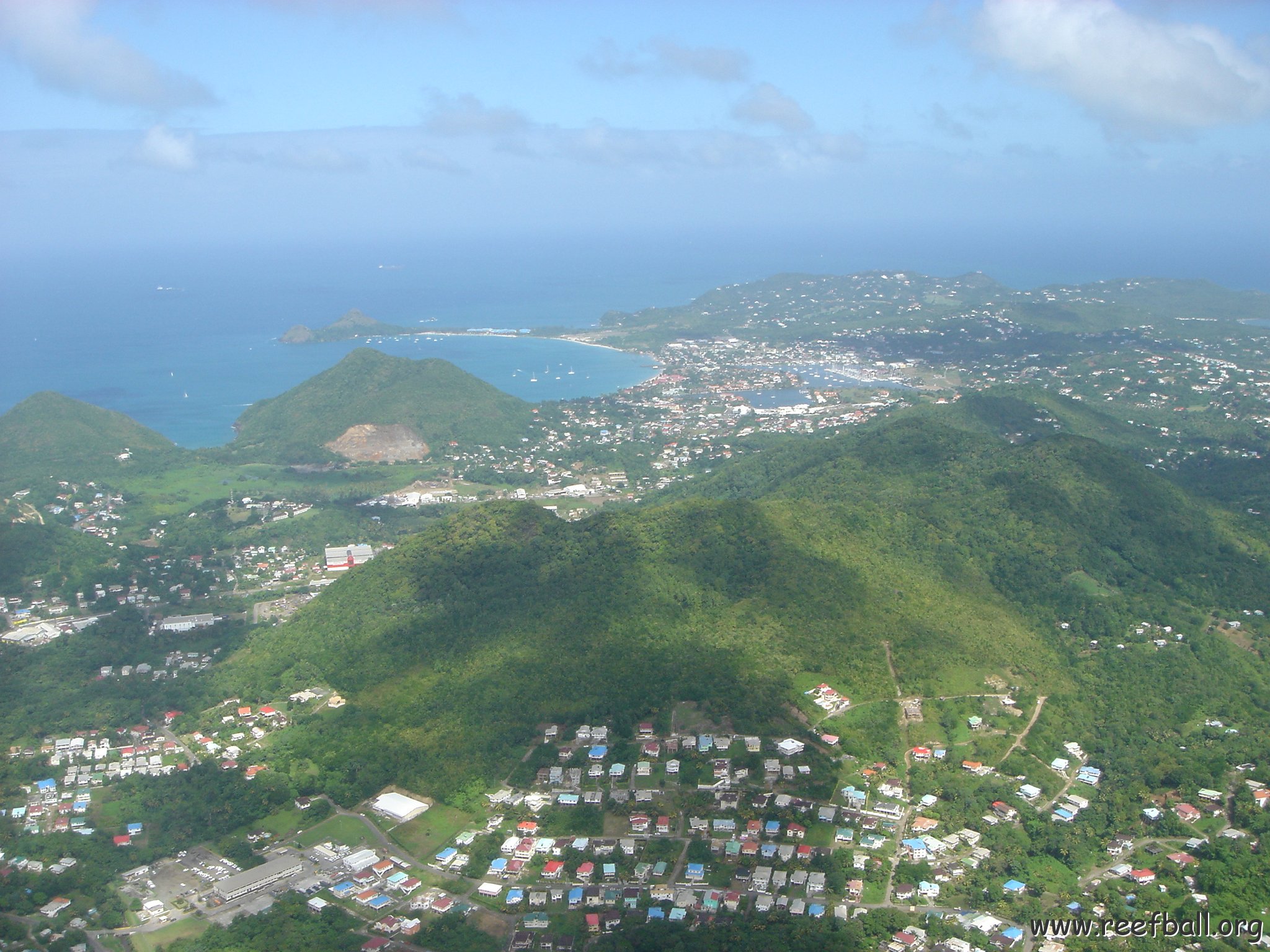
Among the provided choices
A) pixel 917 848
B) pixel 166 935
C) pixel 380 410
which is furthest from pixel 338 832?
pixel 380 410

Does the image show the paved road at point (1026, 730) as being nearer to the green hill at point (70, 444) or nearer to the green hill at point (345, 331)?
the green hill at point (70, 444)

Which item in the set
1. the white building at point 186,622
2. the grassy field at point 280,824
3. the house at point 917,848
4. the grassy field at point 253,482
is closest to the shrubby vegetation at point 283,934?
the grassy field at point 280,824

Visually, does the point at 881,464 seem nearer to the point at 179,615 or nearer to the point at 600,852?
the point at 600,852

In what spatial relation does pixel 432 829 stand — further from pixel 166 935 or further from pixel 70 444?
pixel 70 444

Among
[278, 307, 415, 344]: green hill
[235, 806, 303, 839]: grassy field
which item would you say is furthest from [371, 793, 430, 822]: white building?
[278, 307, 415, 344]: green hill

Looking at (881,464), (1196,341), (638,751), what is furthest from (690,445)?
(1196,341)

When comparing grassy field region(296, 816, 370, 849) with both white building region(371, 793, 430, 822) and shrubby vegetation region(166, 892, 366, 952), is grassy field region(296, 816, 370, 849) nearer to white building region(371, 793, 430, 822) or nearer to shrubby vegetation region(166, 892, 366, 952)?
white building region(371, 793, 430, 822)

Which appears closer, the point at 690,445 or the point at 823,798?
the point at 823,798
